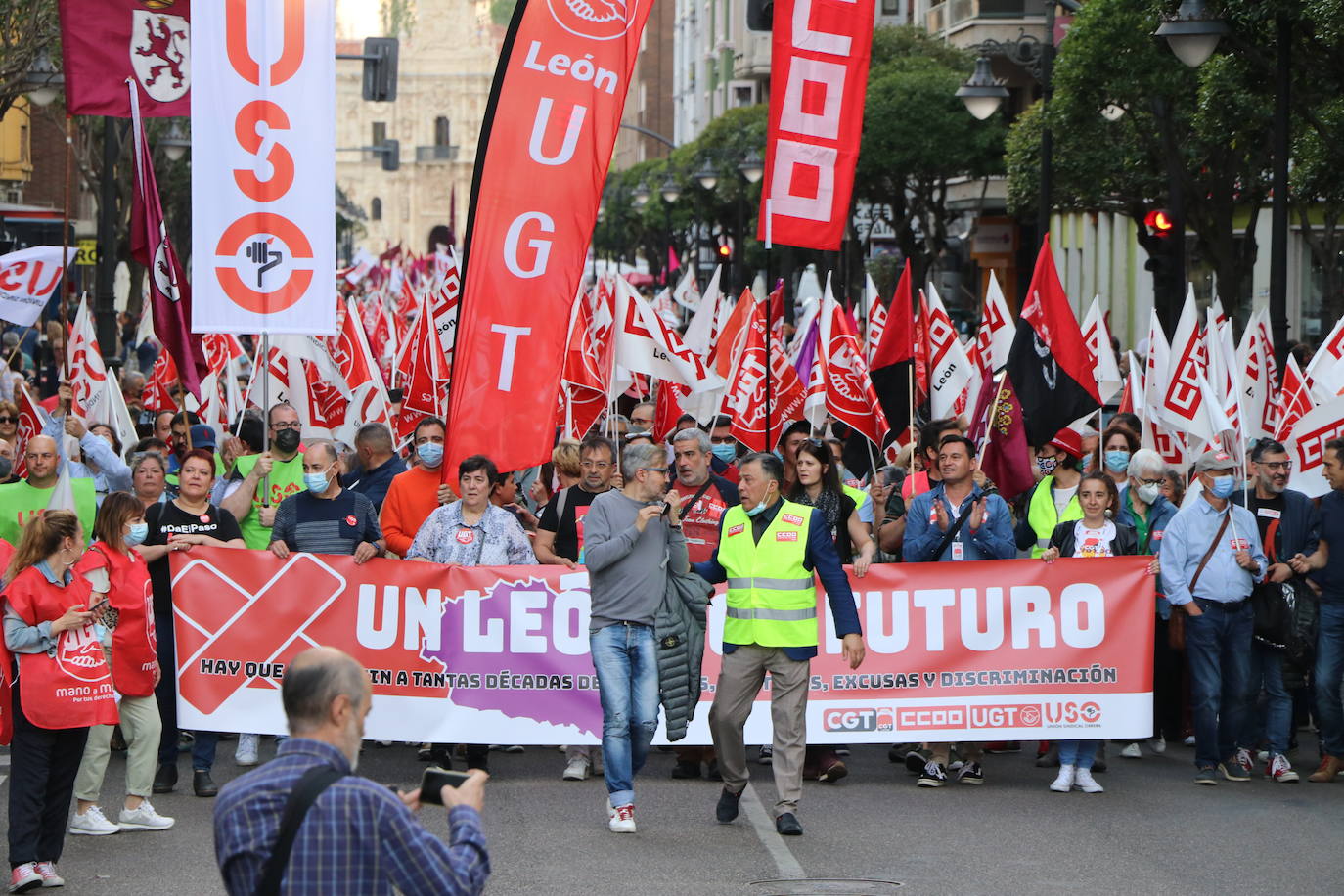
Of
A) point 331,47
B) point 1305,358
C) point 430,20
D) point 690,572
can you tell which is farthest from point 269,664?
point 430,20

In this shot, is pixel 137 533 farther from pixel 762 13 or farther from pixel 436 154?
pixel 436 154

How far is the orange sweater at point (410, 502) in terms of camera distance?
11.2 metres

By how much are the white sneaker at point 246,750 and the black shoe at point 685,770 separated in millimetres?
2100

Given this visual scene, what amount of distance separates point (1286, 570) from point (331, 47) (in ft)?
18.0

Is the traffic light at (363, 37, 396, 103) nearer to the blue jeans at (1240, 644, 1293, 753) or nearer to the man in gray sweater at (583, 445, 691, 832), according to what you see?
the blue jeans at (1240, 644, 1293, 753)

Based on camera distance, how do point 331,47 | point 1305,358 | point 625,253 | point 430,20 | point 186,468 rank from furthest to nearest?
point 430,20
point 625,253
point 1305,358
point 331,47
point 186,468

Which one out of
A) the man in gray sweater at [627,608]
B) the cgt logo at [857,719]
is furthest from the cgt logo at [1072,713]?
the man in gray sweater at [627,608]

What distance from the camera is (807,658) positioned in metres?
8.91

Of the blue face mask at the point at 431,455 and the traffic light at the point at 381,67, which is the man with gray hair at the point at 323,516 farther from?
the traffic light at the point at 381,67

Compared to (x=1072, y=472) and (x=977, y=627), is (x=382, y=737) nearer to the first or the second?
(x=977, y=627)

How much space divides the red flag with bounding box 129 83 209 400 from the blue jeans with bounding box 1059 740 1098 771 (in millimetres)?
5615

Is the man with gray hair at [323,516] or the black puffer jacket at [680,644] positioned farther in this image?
the man with gray hair at [323,516]

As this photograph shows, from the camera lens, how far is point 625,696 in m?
8.93

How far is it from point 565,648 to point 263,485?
226 cm
